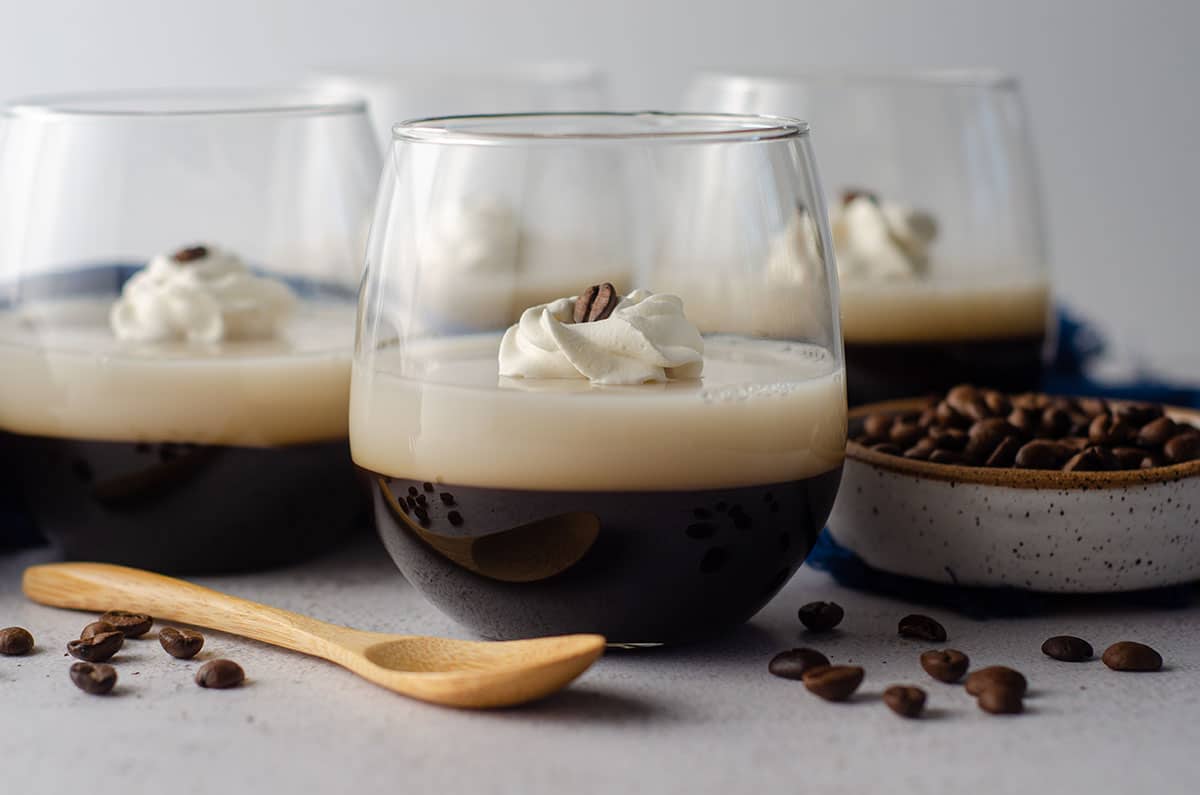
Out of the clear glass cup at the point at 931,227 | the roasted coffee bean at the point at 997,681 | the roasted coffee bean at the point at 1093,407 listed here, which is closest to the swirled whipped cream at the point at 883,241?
the clear glass cup at the point at 931,227

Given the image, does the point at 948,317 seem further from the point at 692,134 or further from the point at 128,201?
the point at 128,201

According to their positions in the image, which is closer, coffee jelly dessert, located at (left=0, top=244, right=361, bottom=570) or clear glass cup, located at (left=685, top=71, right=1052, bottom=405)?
coffee jelly dessert, located at (left=0, top=244, right=361, bottom=570)

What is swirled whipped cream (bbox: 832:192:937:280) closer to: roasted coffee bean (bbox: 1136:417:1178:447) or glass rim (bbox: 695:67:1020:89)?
glass rim (bbox: 695:67:1020:89)

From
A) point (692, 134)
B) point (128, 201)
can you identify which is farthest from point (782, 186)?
point (128, 201)

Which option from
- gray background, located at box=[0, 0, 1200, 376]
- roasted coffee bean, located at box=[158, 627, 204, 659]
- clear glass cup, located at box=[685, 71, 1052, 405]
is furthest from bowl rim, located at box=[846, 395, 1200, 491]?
gray background, located at box=[0, 0, 1200, 376]

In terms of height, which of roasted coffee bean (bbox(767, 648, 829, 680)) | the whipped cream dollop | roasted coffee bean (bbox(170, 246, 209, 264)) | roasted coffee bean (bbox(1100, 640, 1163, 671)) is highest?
the whipped cream dollop

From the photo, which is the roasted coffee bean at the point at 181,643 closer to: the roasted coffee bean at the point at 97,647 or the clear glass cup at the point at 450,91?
the roasted coffee bean at the point at 97,647
